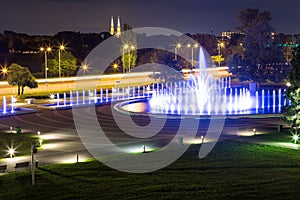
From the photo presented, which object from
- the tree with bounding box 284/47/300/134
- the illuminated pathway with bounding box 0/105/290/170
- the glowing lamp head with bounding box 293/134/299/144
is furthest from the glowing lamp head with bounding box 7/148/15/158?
the tree with bounding box 284/47/300/134

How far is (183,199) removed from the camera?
1386cm

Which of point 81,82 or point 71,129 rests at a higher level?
point 81,82

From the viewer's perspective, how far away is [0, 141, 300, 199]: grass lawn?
1437 centimetres

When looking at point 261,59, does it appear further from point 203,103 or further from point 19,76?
point 19,76

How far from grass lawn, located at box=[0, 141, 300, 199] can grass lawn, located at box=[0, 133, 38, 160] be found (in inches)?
175

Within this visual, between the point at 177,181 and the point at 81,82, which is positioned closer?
the point at 177,181

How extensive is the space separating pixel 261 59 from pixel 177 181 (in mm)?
45749

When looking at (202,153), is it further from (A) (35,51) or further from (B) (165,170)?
(A) (35,51)

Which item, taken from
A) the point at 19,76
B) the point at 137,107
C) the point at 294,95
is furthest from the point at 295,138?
the point at 19,76

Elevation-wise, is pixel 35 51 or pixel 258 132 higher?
pixel 35 51

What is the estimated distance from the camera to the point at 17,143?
24047mm

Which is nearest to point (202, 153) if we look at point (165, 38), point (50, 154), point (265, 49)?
point (50, 154)

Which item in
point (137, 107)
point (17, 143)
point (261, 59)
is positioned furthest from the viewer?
point (261, 59)

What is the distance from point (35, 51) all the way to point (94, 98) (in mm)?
51159
